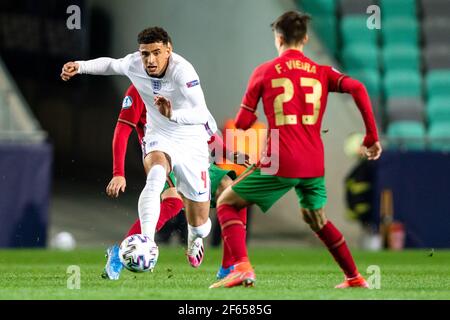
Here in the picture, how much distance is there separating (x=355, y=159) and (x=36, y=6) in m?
4.46

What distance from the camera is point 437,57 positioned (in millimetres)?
15938

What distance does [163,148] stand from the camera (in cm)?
726

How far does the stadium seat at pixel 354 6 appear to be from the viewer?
16.0 metres

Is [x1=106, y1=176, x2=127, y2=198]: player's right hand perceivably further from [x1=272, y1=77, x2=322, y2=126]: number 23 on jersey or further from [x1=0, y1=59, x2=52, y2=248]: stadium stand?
[x1=0, y1=59, x2=52, y2=248]: stadium stand

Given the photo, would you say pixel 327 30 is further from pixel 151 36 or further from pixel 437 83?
pixel 151 36

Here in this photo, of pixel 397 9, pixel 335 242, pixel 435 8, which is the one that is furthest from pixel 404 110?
pixel 335 242

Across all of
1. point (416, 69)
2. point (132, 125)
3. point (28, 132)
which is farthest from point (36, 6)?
point (132, 125)

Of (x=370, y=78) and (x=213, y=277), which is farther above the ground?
(x=370, y=78)

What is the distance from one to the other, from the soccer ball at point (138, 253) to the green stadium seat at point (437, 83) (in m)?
9.18

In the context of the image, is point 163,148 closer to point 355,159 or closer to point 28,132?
point 28,132

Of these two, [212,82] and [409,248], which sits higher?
[212,82]

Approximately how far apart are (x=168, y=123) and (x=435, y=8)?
967 cm

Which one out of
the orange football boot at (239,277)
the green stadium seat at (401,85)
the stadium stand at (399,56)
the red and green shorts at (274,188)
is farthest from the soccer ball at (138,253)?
the green stadium seat at (401,85)

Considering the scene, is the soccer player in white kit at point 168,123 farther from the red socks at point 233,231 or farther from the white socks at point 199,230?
the red socks at point 233,231
